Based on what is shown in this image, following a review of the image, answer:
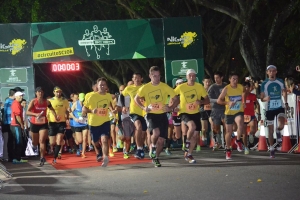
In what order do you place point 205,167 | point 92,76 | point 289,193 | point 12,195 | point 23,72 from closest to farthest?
point 289,193, point 12,195, point 205,167, point 23,72, point 92,76

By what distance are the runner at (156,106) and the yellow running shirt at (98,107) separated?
3.66 ft

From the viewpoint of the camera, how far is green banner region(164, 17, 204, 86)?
934 inches

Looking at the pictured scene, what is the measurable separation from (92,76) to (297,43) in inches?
1044

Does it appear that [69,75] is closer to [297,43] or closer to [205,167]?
[297,43]

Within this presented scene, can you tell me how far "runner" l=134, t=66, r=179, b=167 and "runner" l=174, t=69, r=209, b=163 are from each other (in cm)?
66

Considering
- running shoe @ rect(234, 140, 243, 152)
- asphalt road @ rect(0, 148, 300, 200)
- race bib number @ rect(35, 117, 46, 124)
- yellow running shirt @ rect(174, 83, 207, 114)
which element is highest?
yellow running shirt @ rect(174, 83, 207, 114)

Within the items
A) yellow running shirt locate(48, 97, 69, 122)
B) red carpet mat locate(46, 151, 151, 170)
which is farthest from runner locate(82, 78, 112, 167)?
yellow running shirt locate(48, 97, 69, 122)

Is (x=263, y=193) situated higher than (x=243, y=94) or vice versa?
(x=243, y=94)

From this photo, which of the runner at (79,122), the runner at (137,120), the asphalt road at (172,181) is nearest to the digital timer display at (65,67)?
the runner at (79,122)

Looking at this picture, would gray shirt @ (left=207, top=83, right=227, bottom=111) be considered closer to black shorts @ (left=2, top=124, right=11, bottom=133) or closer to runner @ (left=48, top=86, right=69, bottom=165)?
runner @ (left=48, top=86, right=69, bottom=165)

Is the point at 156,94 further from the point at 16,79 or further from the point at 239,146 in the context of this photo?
the point at 16,79

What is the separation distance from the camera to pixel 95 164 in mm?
17516

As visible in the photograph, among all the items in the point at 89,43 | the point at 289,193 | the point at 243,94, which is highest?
the point at 89,43

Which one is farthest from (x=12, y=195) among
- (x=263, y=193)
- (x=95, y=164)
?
(x=95, y=164)
